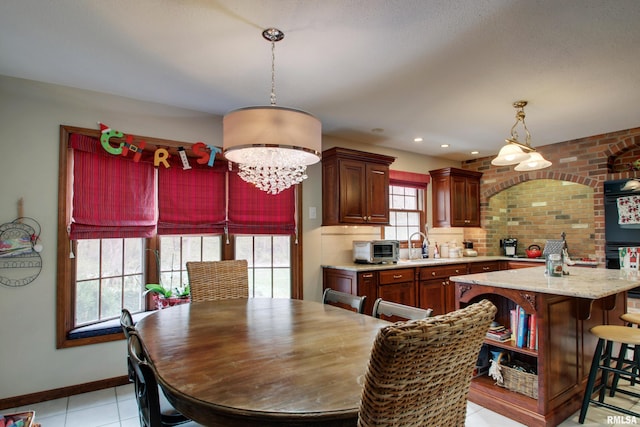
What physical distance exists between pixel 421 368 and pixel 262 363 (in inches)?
27.8

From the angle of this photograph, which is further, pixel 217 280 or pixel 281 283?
pixel 281 283

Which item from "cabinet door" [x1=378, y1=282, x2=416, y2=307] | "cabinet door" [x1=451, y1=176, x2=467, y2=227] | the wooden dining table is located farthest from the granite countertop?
the wooden dining table

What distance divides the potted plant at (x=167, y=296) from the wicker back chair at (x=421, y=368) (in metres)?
2.49

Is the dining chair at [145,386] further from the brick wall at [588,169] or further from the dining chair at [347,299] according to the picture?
the brick wall at [588,169]

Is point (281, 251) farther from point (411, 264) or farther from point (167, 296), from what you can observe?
point (411, 264)

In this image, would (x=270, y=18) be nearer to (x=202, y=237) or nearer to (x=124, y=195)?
(x=124, y=195)

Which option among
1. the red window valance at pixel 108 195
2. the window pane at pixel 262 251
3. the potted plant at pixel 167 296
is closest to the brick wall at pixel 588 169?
the window pane at pixel 262 251

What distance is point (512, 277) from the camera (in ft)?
9.18

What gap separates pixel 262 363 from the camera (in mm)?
1339

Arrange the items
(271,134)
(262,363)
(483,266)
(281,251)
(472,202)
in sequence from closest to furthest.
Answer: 1. (262,363)
2. (271,134)
3. (281,251)
4. (483,266)
5. (472,202)

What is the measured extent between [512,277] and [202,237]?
114 inches

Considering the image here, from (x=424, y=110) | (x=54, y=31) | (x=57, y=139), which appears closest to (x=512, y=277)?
(x=424, y=110)

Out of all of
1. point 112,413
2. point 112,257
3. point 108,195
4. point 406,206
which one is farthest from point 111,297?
point 406,206

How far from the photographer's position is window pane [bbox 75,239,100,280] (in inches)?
120
